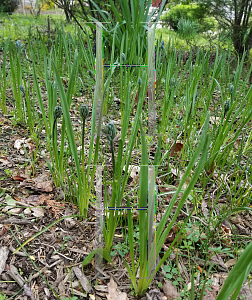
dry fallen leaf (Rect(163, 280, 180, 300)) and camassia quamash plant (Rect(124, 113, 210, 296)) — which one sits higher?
camassia quamash plant (Rect(124, 113, 210, 296))

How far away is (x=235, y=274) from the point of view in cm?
45

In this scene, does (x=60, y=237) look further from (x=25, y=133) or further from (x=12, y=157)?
(x=25, y=133)

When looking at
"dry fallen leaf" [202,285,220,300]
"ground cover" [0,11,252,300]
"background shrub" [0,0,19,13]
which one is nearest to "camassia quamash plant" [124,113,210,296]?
"ground cover" [0,11,252,300]

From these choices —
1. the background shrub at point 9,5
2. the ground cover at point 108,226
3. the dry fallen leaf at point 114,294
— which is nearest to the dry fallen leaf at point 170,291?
the ground cover at point 108,226

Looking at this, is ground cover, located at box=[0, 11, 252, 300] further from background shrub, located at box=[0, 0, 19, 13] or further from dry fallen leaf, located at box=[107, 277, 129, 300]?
background shrub, located at box=[0, 0, 19, 13]

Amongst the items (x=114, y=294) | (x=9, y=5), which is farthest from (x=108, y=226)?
(x=9, y=5)

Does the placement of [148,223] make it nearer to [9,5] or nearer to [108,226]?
[108,226]

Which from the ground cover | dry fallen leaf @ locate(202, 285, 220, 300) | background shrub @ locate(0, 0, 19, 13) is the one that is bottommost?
dry fallen leaf @ locate(202, 285, 220, 300)

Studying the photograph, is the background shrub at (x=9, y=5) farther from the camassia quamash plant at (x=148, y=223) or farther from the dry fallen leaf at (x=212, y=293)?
the dry fallen leaf at (x=212, y=293)

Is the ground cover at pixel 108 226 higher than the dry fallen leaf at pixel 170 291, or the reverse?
the ground cover at pixel 108 226

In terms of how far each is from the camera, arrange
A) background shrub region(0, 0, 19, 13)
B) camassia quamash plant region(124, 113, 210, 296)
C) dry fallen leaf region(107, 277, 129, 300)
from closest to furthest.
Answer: camassia quamash plant region(124, 113, 210, 296) → dry fallen leaf region(107, 277, 129, 300) → background shrub region(0, 0, 19, 13)

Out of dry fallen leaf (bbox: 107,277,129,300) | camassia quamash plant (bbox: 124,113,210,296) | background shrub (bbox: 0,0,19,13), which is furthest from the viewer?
background shrub (bbox: 0,0,19,13)

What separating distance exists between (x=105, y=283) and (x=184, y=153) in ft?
2.39

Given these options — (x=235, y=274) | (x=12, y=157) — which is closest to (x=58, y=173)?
(x=12, y=157)
